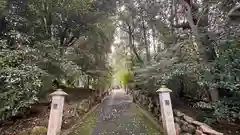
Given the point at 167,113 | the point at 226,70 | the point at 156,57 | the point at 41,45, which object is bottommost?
the point at 167,113

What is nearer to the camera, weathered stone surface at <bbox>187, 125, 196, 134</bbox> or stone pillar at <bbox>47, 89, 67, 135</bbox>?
weathered stone surface at <bbox>187, 125, 196, 134</bbox>

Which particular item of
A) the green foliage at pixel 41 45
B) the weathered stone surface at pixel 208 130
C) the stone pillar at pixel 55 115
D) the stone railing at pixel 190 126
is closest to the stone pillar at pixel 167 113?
the stone railing at pixel 190 126

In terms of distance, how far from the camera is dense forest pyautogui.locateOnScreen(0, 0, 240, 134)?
13.6 ft

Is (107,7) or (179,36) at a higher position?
(107,7)

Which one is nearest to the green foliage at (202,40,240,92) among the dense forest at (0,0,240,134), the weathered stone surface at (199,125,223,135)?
the dense forest at (0,0,240,134)

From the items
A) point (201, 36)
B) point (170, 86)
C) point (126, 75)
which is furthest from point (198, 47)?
point (126, 75)

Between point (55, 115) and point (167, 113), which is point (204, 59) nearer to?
point (167, 113)

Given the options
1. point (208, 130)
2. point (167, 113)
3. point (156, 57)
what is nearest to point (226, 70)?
point (208, 130)

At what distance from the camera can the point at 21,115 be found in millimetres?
6184

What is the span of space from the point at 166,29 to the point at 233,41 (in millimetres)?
4972

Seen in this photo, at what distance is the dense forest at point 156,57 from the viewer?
415 cm

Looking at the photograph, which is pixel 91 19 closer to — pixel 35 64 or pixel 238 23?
pixel 35 64

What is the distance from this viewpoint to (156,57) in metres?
7.21

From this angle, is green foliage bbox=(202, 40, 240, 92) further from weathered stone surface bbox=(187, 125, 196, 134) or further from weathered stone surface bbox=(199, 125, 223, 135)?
weathered stone surface bbox=(187, 125, 196, 134)
